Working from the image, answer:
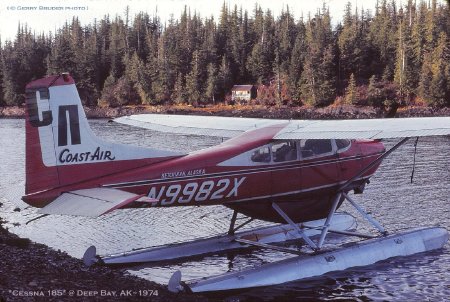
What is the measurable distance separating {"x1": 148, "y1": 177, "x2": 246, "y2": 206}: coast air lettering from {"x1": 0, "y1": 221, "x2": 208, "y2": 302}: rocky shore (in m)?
1.51

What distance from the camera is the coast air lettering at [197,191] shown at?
9.47 meters

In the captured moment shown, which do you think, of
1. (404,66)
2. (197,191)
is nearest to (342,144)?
(197,191)

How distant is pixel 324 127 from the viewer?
10.9 meters

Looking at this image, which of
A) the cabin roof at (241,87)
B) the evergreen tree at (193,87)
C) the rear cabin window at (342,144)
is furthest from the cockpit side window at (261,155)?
the evergreen tree at (193,87)

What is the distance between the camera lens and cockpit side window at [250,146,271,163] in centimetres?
1034

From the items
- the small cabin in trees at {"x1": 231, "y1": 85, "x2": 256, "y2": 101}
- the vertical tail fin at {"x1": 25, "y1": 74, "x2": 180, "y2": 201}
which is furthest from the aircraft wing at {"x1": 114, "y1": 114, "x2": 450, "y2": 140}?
the small cabin in trees at {"x1": 231, "y1": 85, "x2": 256, "y2": 101}

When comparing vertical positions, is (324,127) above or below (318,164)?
above

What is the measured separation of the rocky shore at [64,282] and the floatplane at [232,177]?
433 millimetres

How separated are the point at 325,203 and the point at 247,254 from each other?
2.17m

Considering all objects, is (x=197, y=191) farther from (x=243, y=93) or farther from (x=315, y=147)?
(x=243, y=93)

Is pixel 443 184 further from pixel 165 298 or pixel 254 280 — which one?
pixel 165 298

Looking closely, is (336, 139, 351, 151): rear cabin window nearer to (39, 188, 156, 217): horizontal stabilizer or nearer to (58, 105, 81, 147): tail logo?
(39, 188, 156, 217): horizontal stabilizer

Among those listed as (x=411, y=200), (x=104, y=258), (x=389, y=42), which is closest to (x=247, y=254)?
(x=104, y=258)

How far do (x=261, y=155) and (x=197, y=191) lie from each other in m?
1.52
